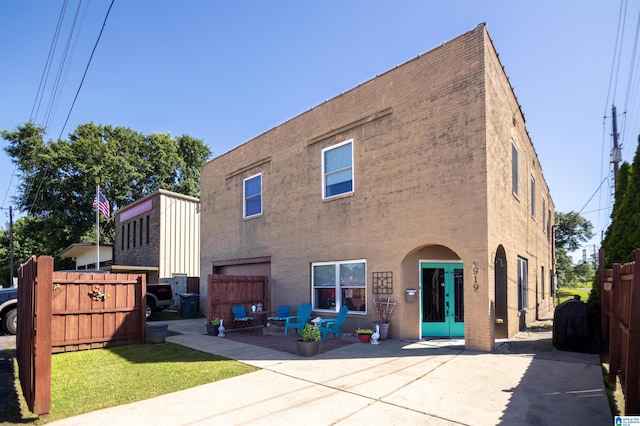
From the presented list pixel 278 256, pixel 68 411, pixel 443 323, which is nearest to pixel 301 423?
pixel 68 411

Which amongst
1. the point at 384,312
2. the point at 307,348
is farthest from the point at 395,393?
the point at 384,312

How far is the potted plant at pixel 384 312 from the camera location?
10.5m

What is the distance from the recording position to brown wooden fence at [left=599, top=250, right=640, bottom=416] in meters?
4.17

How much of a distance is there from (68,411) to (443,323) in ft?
28.4

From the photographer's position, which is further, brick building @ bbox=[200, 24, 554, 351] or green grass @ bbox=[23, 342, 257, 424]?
brick building @ bbox=[200, 24, 554, 351]

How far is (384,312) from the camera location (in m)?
10.8

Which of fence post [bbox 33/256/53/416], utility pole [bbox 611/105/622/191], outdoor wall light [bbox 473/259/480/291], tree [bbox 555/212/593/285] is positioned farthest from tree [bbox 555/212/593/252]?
fence post [bbox 33/256/53/416]

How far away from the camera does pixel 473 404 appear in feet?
17.8

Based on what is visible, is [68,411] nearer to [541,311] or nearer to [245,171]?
[245,171]

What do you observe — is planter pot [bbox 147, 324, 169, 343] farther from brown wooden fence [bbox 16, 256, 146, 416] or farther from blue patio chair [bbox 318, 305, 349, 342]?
blue patio chair [bbox 318, 305, 349, 342]

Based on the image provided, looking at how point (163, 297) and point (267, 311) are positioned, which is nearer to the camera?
point (267, 311)

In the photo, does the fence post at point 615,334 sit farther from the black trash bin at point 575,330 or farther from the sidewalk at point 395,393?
the black trash bin at point 575,330

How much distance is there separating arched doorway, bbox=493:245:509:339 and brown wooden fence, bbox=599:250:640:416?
110 inches

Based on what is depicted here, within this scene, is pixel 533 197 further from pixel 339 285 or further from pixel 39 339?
pixel 39 339
